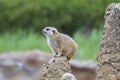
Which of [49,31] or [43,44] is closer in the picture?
[49,31]

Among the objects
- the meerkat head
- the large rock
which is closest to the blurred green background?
the large rock

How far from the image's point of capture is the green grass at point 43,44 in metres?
17.8

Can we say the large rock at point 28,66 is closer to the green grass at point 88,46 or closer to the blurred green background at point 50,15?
the green grass at point 88,46

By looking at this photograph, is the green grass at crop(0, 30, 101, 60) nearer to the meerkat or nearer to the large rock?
the large rock

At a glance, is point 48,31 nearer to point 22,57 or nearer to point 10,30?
point 22,57

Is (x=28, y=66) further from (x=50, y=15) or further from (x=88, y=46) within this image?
(x=50, y=15)

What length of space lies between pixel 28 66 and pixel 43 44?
7.54ft

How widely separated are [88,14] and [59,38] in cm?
1934

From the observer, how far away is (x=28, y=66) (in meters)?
17.0

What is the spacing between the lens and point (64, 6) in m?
25.5

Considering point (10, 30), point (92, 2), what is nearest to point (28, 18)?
point (10, 30)

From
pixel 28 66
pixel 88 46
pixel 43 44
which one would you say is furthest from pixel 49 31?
pixel 43 44

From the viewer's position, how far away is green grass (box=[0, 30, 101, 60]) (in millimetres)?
17820

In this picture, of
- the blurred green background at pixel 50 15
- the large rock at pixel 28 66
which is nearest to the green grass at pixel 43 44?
the large rock at pixel 28 66
